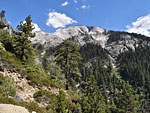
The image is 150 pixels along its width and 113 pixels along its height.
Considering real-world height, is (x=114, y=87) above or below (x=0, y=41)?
below

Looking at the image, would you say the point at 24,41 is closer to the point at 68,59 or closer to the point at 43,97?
the point at 68,59

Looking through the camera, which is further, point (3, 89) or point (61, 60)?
point (61, 60)

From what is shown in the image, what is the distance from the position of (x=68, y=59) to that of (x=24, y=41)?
22.1 feet

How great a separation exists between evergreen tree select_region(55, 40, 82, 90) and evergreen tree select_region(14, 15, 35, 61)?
14.0ft

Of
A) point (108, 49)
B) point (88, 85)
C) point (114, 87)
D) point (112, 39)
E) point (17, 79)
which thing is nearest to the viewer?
point (17, 79)

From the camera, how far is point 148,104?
61844 millimetres

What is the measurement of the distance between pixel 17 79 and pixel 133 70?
103 m

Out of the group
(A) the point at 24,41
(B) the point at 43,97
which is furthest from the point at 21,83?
(A) the point at 24,41

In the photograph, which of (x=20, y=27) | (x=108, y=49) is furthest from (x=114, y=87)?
(x=108, y=49)

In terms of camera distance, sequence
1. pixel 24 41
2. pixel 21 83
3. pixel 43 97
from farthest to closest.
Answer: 1. pixel 24 41
2. pixel 21 83
3. pixel 43 97

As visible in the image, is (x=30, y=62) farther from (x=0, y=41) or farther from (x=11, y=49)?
(x=0, y=41)

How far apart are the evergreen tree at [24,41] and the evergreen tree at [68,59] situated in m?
4.27

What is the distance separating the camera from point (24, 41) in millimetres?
16594

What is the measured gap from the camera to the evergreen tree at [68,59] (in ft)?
54.9
